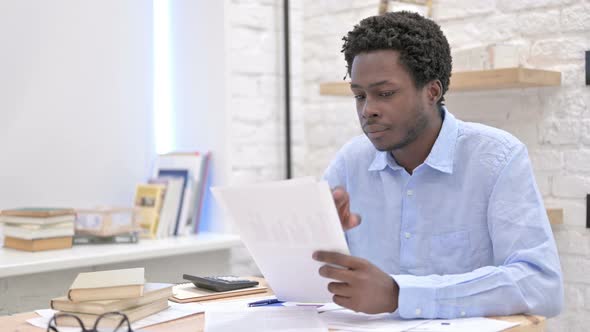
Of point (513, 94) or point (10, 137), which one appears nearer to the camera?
point (513, 94)

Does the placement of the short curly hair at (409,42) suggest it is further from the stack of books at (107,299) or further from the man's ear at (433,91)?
the stack of books at (107,299)

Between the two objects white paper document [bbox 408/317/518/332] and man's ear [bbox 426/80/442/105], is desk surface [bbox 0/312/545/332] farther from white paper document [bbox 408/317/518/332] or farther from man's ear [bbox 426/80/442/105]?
man's ear [bbox 426/80/442/105]

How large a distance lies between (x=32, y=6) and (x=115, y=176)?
0.67m

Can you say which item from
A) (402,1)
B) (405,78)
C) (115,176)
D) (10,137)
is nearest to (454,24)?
(402,1)

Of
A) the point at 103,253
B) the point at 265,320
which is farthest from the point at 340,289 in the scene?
the point at 103,253

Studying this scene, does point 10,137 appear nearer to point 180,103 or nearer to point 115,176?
point 115,176

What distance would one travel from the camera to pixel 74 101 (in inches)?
106

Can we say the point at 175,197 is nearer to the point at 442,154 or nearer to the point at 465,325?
the point at 442,154

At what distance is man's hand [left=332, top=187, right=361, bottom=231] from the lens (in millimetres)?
1472

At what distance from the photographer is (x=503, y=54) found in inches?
88.9

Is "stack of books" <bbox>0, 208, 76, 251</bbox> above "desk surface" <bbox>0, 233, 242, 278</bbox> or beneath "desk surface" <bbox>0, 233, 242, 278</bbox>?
above

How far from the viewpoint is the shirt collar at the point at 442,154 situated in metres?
1.65

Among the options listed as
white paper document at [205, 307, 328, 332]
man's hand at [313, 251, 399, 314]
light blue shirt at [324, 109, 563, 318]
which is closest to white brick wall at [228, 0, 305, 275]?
light blue shirt at [324, 109, 563, 318]

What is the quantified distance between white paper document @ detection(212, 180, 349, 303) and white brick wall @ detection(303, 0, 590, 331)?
1131 millimetres
